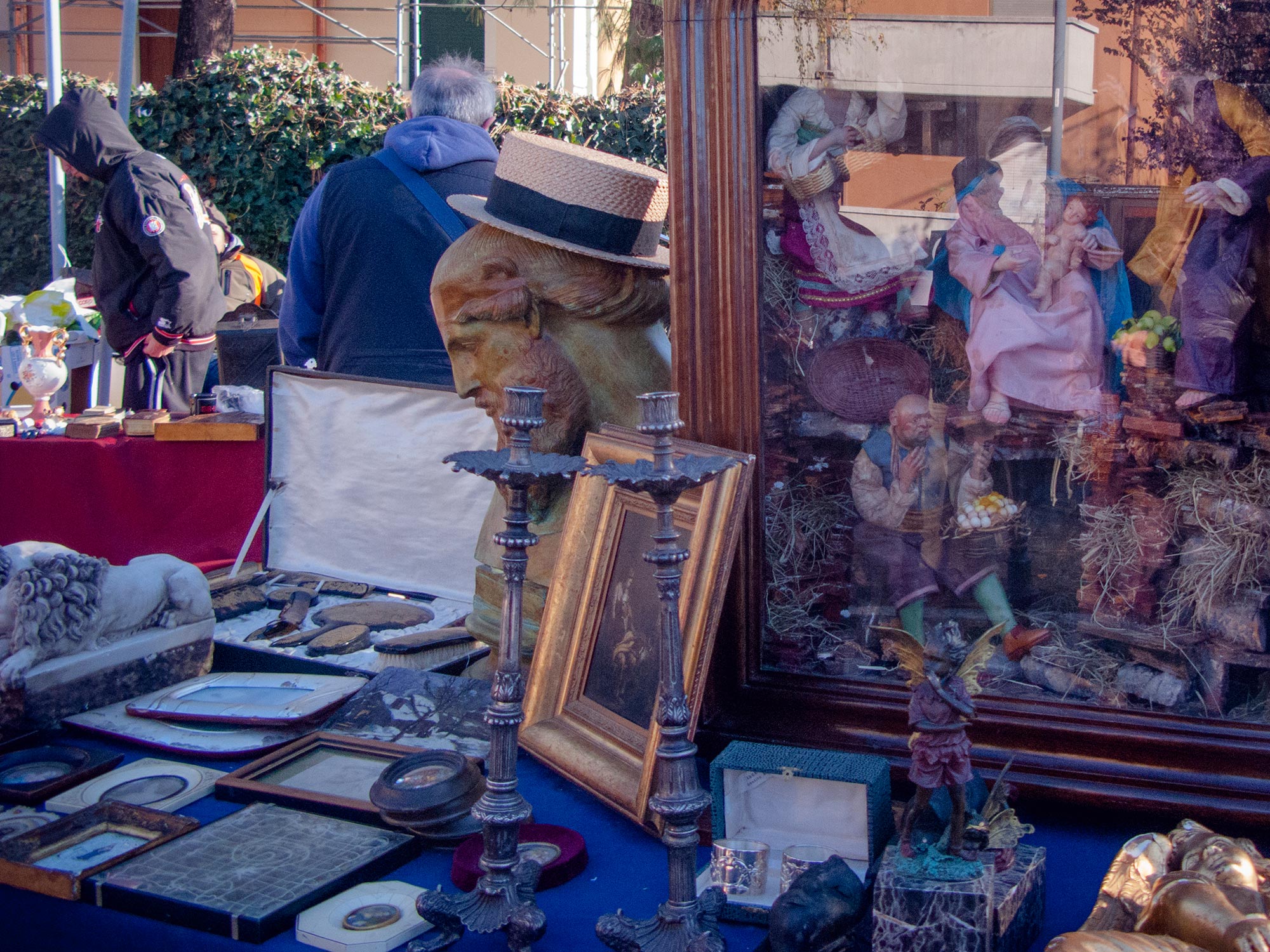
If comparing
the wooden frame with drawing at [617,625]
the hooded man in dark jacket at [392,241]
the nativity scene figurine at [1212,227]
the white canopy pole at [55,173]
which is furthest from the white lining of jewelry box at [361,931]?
the white canopy pole at [55,173]

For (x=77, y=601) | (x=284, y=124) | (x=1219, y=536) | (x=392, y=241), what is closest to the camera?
(x=1219, y=536)

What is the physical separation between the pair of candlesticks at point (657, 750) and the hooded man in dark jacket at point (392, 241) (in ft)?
6.84

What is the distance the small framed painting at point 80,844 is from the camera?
1555 millimetres

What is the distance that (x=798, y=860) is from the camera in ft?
4.75

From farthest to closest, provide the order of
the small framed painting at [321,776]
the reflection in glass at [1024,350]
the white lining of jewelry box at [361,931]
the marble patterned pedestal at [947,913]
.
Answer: the small framed painting at [321,776]
the reflection in glass at [1024,350]
the white lining of jewelry box at [361,931]
the marble patterned pedestal at [947,913]

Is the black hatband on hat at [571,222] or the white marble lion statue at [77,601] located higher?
the black hatband on hat at [571,222]

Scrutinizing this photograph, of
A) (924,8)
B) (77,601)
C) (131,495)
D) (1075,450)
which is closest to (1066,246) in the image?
(1075,450)

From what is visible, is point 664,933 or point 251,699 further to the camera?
point 251,699

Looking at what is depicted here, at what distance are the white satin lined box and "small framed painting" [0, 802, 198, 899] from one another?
1.20 meters

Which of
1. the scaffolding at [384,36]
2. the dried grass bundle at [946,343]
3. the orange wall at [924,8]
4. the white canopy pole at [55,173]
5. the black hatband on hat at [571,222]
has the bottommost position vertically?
the dried grass bundle at [946,343]

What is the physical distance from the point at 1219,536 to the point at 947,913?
2.17 ft

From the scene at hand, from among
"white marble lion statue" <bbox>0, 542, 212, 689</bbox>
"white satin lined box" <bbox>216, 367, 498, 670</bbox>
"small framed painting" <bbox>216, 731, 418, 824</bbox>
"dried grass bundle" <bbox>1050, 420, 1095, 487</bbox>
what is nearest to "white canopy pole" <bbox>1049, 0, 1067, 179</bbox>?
"dried grass bundle" <bbox>1050, 420, 1095, 487</bbox>

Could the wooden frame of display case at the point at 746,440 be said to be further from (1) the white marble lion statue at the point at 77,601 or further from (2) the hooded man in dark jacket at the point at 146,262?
(2) the hooded man in dark jacket at the point at 146,262

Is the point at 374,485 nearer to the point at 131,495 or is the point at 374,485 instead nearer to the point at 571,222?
the point at 131,495
